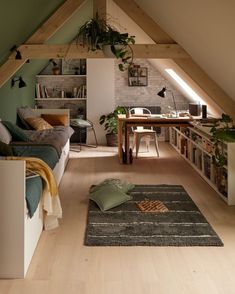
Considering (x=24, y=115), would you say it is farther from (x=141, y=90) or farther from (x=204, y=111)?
(x=141, y=90)

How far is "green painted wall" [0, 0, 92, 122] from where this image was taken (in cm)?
451

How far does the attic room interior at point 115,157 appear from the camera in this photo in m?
2.86

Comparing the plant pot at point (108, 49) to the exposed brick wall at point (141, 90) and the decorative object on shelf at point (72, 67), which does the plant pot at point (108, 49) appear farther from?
the exposed brick wall at point (141, 90)

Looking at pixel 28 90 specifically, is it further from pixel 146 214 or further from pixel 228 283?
pixel 228 283

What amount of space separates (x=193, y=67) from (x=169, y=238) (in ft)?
10.1

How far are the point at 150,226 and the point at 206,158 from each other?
2.26 m

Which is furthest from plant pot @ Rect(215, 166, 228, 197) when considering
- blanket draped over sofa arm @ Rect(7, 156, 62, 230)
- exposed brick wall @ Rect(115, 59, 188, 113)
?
exposed brick wall @ Rect(115, 59, 188, 113)

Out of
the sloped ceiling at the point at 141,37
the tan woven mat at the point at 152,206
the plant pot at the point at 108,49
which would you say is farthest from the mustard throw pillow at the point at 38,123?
the tan woven mat at the point at 152,206

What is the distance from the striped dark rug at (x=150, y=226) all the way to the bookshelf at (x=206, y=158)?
45 centimetres

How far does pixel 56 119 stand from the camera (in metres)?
7.15

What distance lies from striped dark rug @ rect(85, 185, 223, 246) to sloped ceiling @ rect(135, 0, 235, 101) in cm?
167

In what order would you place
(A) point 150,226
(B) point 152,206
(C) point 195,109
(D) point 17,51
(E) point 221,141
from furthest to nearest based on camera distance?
(C) point 195,109, (D) point 17,51, (E) point 221,141, (B) point 152,206, (A) point 150,226

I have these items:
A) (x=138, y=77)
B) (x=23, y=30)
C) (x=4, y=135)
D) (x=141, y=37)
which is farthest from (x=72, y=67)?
(x=4, y=135)

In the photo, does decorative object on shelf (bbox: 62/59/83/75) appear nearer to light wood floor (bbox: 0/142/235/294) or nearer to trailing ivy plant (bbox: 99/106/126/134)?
trailing ivy plant (bbox: 99/106/126/134)
